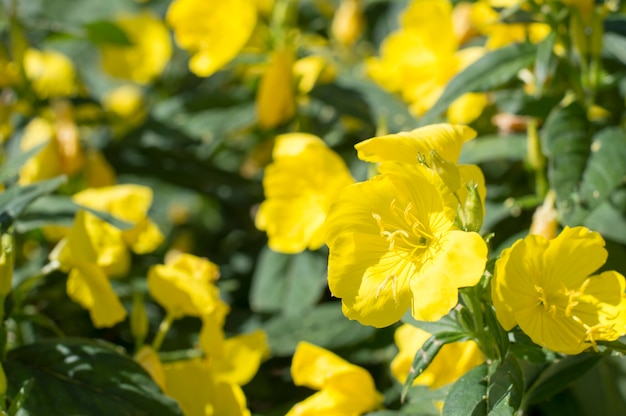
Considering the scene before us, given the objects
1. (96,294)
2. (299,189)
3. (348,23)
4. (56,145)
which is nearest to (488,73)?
(299,189)

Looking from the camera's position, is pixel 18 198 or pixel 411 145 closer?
pixel 411 145

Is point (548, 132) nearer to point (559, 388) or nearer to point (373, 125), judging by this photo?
point (559, 388)

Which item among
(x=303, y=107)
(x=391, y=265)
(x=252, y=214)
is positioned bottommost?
(x=252, y=214)

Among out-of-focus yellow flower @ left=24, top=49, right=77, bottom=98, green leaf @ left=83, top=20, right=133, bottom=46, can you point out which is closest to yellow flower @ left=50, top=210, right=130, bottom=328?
green leaf @ left=83, top=20, right=133, bottom=46

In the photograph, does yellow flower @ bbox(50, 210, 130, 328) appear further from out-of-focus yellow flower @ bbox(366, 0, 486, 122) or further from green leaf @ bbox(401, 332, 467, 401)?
out-of-focus yellow flower @ bbox(366, 0, 486, 122)

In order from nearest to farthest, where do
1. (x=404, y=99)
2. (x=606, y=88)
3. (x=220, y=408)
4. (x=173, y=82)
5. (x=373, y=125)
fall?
(x=220, y=408) → (x=606, y=88) → (x=373, y=125) → (x=404, y=99) → (x=173, y=82)

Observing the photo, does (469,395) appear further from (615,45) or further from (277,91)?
(277,91)

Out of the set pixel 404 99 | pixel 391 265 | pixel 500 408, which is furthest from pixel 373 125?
pixel 500 408
